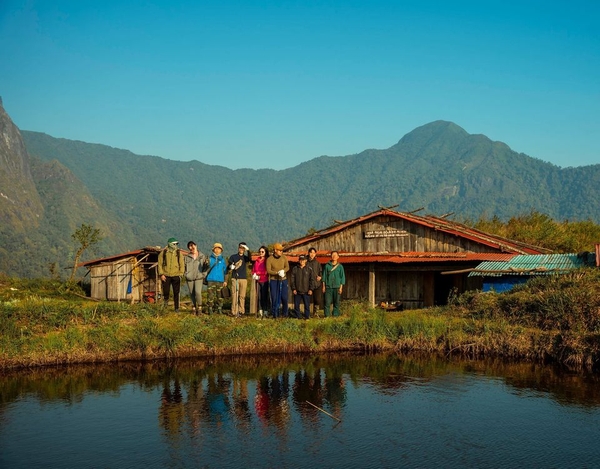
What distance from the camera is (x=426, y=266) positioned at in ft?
75.6

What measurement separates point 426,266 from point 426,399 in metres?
10.2

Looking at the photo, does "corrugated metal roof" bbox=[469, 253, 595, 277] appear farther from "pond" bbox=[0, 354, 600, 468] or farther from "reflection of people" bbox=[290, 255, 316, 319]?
"reflection of people" bbox=[290, 255, 316, 319]

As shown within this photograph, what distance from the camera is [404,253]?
2356cm

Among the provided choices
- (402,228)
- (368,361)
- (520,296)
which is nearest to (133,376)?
(368,361)

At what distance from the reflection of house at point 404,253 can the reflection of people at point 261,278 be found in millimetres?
4799

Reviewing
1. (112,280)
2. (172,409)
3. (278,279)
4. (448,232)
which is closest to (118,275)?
(112,280)

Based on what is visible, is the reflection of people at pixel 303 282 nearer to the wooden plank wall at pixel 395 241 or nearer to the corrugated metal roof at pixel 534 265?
the corrugated metal roof at pixel 534 265

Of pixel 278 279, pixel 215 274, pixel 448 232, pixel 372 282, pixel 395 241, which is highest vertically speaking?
pixel 448 232

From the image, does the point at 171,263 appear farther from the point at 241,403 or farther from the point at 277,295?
the point at 241,403

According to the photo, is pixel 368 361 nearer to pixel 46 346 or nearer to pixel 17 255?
pixel 46 346

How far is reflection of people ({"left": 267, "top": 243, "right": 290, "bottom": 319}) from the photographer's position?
60.5 ft

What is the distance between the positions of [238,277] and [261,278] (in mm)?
639

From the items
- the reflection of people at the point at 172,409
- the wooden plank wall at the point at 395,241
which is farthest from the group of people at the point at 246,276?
the wooden plank wall at the point at 395,241

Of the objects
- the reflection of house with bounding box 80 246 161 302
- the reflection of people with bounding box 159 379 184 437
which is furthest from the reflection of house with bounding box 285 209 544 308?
the reflection of people with bounding box 159 379 184 437
